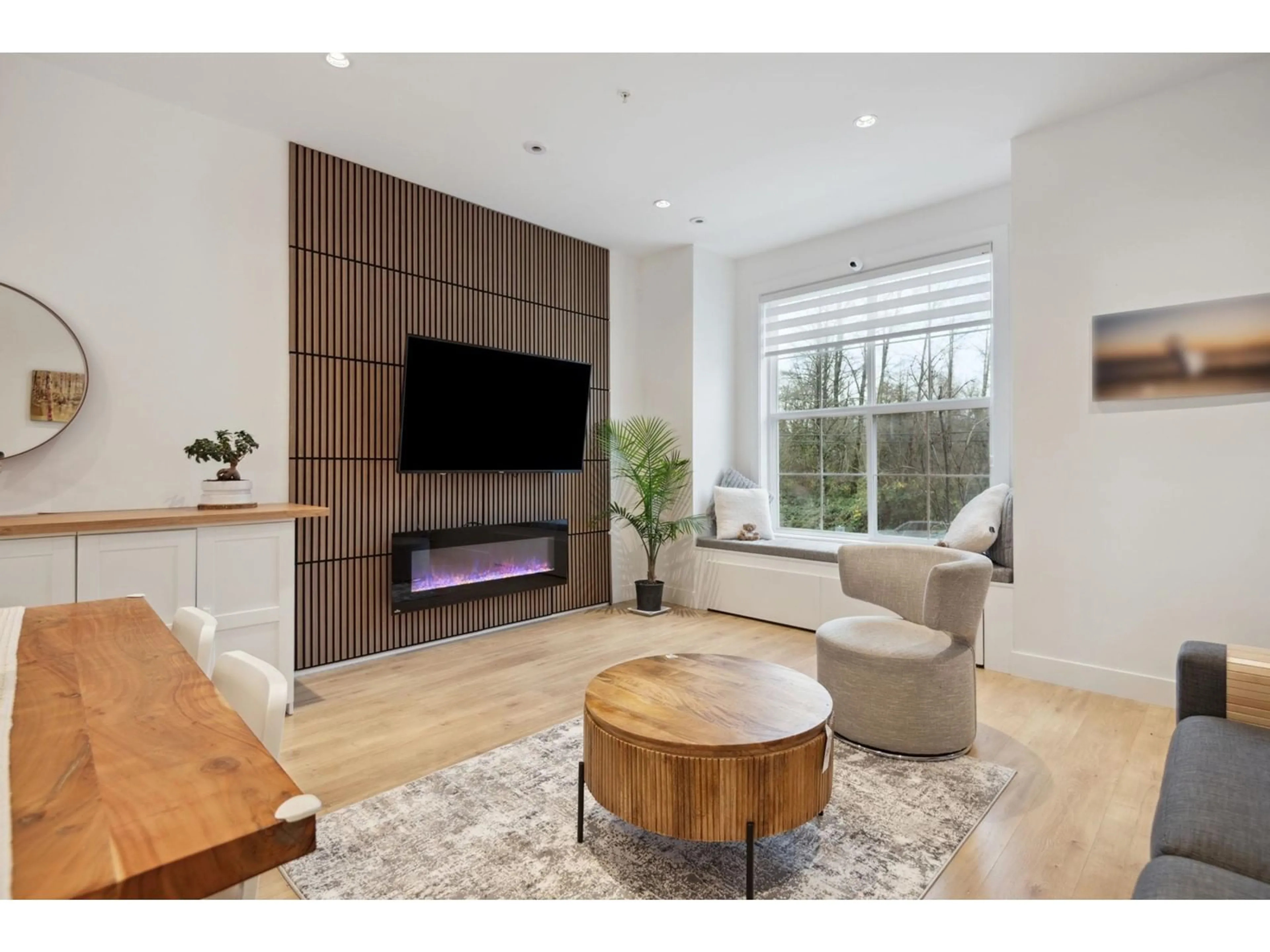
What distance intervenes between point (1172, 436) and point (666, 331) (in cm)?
345

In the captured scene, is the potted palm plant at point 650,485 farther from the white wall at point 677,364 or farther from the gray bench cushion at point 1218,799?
the gray bench cushion at point 1218,799

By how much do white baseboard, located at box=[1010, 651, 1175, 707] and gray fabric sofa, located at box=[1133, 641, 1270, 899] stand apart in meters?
1.41

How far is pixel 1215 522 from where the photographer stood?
295 centimetres

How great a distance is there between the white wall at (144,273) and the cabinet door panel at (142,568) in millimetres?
602

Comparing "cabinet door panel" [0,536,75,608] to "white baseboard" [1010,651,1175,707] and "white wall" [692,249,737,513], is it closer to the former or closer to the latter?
"white wall" [692,249,737,513]

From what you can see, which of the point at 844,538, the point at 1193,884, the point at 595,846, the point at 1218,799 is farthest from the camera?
the point at 844,538

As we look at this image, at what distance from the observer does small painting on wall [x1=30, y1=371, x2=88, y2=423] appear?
9.25 feet

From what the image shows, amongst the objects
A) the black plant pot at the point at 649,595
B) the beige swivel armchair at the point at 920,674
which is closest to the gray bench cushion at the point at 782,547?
the black plant pot at the point at 649,595

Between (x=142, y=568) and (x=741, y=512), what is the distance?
3.82 metres

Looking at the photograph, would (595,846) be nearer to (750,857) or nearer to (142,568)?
(750,857)

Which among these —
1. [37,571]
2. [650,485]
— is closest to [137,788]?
[37,571]

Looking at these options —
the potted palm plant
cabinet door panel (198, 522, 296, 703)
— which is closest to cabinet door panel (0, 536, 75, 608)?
cabinet door panel (198, 522, 296, 703)

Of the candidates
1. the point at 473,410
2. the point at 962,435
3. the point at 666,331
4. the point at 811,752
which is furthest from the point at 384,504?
the point at 962,435

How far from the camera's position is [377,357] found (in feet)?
12.9
